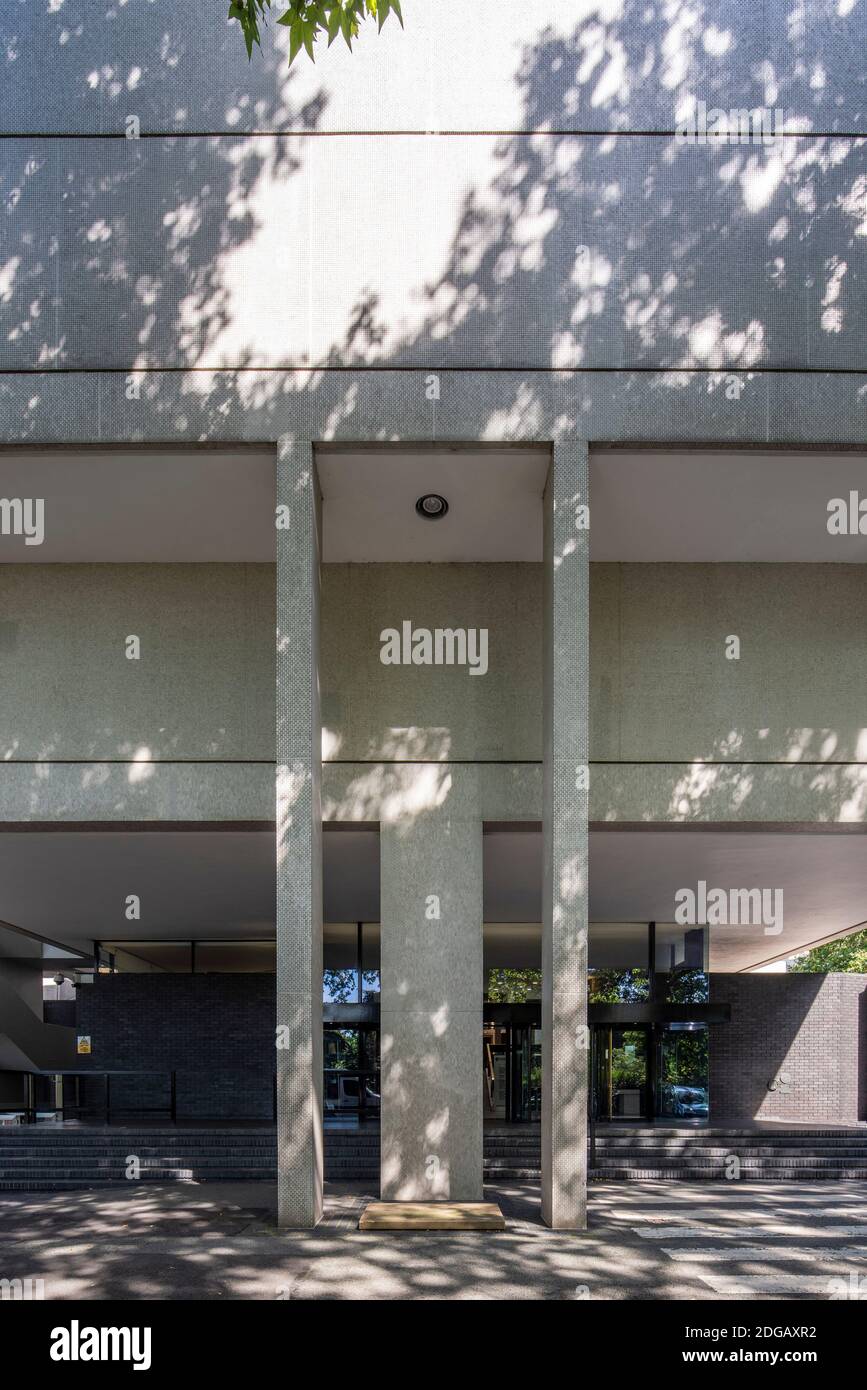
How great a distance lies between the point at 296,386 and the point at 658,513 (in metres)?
3.56

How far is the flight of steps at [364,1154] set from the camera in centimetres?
1370

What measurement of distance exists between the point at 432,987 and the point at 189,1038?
38.7 feet

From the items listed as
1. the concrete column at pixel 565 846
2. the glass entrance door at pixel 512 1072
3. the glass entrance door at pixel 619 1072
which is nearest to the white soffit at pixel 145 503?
the concrete column at pixel 565 846

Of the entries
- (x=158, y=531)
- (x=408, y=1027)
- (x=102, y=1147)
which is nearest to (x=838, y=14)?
(x=158, y=531)

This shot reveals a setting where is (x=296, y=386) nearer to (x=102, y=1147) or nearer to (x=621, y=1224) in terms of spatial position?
(x=621, y=1224)

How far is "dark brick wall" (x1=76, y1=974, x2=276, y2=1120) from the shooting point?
70.6ft

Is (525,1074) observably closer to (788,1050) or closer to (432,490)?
(788,1050)

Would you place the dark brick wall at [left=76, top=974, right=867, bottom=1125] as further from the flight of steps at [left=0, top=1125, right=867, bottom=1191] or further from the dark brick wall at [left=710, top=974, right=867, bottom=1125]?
the flight of steps at [left=0, top=1125, right=867, bottom=1191]

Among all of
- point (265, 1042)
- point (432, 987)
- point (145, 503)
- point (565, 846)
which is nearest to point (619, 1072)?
point (265, 1042)

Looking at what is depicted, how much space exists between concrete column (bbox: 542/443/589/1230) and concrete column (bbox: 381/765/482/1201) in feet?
5.22

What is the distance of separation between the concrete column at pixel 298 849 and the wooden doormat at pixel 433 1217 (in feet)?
1.68

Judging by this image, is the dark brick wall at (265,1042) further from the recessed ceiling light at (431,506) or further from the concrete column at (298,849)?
the recessed ceiling light at (431,506)

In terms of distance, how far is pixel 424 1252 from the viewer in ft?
28.5

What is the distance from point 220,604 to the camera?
484 inches
